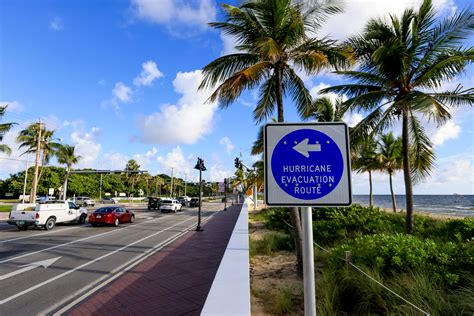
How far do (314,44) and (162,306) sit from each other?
7.68 metres

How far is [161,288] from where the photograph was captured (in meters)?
6.68

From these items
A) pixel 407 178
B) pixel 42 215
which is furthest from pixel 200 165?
pixel 407 178

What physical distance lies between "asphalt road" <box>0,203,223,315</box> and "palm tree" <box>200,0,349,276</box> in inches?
217

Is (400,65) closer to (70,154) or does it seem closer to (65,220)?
(65,220)

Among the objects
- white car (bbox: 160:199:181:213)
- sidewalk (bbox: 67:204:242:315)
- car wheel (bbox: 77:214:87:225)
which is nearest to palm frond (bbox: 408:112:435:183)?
sidewalk (bbox: 67:204:242:315)

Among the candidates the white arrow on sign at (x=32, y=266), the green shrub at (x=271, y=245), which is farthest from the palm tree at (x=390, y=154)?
the white arrow on sign at (x=32, y=266)

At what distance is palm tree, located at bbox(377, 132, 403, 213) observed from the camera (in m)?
28.5

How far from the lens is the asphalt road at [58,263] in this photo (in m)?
6.10

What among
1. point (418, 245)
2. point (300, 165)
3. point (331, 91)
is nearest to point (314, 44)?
point (331, 91)

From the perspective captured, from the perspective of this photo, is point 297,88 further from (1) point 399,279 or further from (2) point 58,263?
(2) point 58,263

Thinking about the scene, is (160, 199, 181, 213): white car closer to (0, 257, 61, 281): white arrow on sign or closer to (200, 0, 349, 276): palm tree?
(0, 257, 61, 281): white arrow on sign

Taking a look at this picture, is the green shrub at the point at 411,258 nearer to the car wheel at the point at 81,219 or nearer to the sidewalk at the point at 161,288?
the sidewalk at the point at 161,288

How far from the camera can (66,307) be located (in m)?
5.67

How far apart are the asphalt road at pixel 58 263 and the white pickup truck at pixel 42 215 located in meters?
1.44
